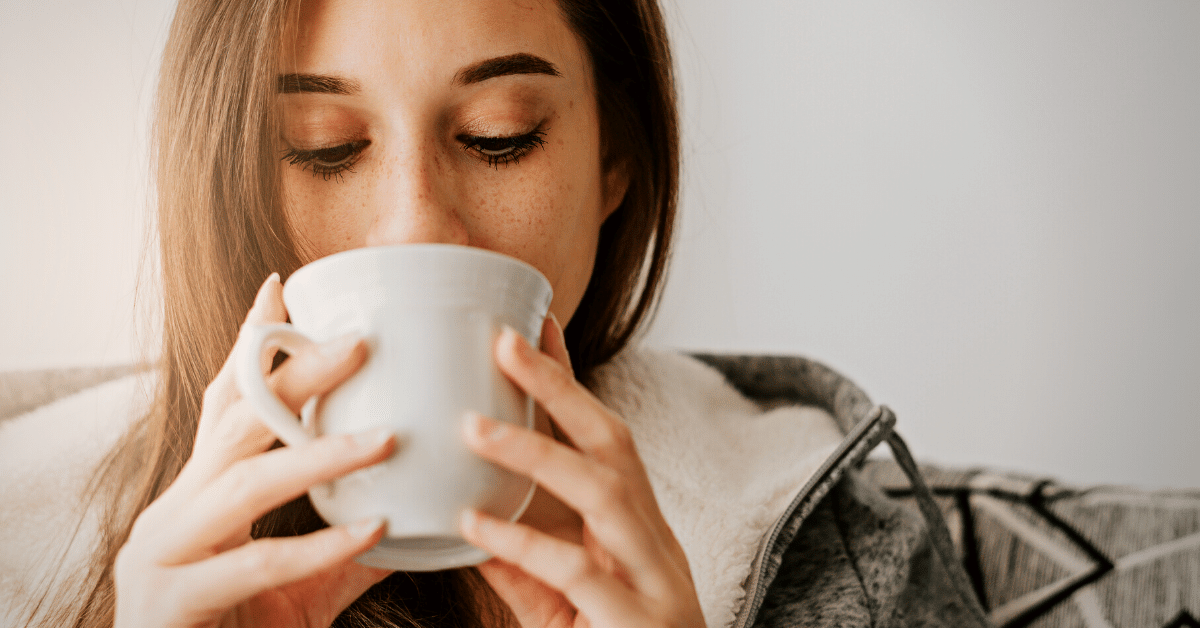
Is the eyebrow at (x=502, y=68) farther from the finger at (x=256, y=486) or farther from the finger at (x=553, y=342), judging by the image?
the finger at (x=256, y=486)

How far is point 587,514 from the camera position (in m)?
0.51

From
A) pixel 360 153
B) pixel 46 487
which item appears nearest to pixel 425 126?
pixel 360 153

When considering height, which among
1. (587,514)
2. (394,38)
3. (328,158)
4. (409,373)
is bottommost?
(587,514)

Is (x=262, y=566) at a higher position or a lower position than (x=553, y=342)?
lower

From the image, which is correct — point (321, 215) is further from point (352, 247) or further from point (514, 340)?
point (514, 340)

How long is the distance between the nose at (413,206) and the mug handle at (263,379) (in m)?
0.24

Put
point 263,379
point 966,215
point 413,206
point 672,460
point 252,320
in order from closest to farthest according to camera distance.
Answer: point 263,379 → point 252,320 → point 413,206 → point 672,460 → point 966,215

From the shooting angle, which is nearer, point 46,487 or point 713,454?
point 46,487

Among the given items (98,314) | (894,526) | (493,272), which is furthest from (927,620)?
(98,314)

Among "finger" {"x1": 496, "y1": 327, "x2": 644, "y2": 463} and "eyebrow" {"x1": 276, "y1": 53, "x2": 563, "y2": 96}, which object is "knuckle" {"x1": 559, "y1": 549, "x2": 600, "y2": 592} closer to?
"finger" {"x1": 496, "y1": 327, "x2": 644, "y2": 463}

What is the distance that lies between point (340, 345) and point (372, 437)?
0.20 feet

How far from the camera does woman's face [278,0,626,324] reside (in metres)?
0.72

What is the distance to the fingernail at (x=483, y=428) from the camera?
0.45 m

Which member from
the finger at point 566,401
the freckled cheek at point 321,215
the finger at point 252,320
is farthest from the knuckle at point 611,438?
the freckled cheek at point 321,215
